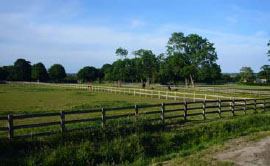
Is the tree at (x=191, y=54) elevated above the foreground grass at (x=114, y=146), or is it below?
above

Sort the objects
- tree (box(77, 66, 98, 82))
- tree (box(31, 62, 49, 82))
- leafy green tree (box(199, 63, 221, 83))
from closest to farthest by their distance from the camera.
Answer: leafy green tree (box(199, 63, 221, 83)) → tree (box(31, 62, 49, 82)) → tree (box(77, 66, 98, 82))

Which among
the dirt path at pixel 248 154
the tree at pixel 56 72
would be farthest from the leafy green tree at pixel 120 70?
the dirt path at pixel 248 154

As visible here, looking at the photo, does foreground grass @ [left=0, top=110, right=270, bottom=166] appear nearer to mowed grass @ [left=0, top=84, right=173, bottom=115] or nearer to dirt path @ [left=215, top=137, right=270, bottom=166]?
dirt path @ [left=215, top=137, right=270, bottom=166]

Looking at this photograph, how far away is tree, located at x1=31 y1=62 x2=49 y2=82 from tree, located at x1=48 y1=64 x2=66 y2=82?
654 cm

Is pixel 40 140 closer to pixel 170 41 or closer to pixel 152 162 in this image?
pixel 152 162

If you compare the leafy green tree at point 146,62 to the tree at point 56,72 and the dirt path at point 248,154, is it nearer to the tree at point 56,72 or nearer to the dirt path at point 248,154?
the tree at point 56,72

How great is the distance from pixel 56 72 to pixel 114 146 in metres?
108

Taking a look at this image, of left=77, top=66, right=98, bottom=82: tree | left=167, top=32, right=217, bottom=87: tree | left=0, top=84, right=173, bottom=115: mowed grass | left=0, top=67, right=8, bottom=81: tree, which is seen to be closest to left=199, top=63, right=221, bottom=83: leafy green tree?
left=167, top=32, right=217, bottom=87: tree

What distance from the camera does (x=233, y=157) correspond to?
7074mm

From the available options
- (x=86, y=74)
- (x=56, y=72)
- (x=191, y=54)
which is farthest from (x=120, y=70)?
(x=86, y=74)

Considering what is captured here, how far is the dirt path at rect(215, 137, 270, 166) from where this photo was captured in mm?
6605

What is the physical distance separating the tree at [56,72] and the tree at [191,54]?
73.6m

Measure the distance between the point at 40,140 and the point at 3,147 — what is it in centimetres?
115

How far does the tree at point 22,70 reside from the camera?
332 feet
